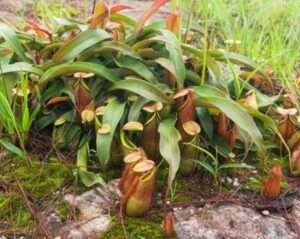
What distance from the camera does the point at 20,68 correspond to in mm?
2059

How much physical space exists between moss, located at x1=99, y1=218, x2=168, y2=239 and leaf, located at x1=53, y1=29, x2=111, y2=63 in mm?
649

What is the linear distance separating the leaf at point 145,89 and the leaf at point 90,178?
304 mm

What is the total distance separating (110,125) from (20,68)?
40 centimetres

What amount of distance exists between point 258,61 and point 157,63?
2.10 ft

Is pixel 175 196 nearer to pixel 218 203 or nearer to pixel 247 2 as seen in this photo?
pixel 218 203

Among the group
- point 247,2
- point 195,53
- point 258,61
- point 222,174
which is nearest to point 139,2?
point 247,2

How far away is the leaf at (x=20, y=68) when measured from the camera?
6.77 feet

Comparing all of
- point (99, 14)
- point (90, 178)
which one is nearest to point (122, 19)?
point (99, 14)

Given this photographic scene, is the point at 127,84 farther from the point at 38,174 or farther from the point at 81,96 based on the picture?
the point at 38,174

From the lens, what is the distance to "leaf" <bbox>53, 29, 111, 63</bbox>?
208 cm

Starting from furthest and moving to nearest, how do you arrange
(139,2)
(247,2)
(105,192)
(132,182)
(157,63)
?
1. (139,2)
2. (247,2)
3. (157,63)
4. (105,192)
5. (132,182)

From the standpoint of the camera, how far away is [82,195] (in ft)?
6.11

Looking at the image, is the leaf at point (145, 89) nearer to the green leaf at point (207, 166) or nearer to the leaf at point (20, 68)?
the green leaf at point (207, 166)

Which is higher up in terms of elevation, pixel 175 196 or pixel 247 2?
pixel 247 2
